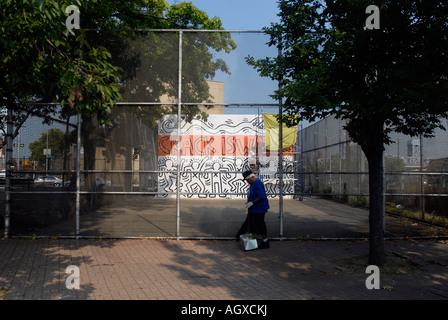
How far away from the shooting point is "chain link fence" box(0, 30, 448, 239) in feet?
27.2

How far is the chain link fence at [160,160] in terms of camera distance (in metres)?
8.28

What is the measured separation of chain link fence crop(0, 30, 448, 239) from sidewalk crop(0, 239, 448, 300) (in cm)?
56

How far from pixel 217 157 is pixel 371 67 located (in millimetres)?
3944

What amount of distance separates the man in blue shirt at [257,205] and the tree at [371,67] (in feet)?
5.96

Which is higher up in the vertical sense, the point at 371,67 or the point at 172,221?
the point at 371,67

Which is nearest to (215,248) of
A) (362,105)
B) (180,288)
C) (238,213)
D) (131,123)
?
(238,213)

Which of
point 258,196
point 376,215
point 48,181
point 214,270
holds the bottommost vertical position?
point 214,270

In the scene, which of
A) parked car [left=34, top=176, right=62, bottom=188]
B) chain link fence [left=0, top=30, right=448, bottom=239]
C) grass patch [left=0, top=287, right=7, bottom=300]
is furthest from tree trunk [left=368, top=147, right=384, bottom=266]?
parked car [left=34, top=176, right=62, bottom=188]

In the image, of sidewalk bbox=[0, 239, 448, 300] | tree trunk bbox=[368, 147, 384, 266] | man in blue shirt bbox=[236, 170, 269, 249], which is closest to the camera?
sidewalk bbox=[0, 239, 448, 300]

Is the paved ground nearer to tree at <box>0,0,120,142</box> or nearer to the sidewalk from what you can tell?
the sidewalk

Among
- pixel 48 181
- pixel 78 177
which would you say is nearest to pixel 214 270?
pixel 78 177

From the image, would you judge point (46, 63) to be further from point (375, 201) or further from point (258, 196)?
point (375, 201)

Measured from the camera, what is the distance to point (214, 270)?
6004 millimetres

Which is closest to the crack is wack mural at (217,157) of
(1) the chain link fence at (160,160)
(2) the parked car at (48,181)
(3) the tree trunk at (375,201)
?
(1) the chain link fence at (160,160)
